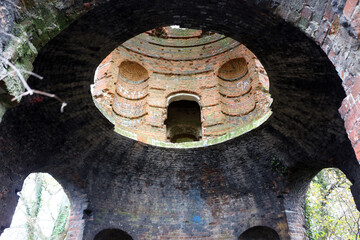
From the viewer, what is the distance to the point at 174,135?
1284 cm

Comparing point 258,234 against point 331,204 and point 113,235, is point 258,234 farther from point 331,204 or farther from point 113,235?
point 331,204

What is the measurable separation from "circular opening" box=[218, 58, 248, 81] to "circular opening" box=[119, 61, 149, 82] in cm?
258

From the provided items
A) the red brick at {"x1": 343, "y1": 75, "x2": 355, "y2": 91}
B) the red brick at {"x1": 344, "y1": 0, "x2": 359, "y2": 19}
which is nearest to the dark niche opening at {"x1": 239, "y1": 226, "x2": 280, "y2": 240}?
the red brick at {"x1": 343, "y1": 75, "x2": 355, "y2": 91}

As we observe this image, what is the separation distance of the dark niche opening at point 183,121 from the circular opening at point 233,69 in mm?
2258

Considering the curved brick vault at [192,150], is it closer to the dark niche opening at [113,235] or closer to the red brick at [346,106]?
the red brick at [346,106]

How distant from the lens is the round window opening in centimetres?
978

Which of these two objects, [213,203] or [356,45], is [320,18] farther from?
[213,203]

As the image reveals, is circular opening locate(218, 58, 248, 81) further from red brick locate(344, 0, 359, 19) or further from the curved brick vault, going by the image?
red brick locate(344, 0, 359, 19)

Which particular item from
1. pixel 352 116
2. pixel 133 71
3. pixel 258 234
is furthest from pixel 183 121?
pixel 352 116

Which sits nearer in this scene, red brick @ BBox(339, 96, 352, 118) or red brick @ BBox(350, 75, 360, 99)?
red brick @ BBox(350, 75, 360, 99)

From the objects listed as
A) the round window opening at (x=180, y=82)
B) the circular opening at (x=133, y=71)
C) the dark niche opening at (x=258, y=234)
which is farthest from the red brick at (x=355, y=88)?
the circular opening at (x=133, y=71)

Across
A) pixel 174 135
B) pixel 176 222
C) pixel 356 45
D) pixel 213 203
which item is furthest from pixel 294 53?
pixel 174 135

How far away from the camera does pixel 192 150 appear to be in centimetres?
824

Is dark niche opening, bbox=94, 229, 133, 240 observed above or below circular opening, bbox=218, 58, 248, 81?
below
